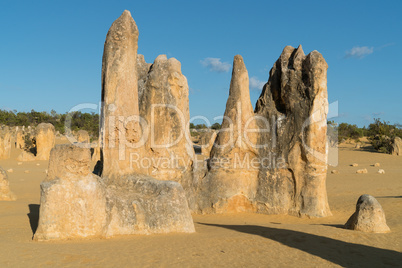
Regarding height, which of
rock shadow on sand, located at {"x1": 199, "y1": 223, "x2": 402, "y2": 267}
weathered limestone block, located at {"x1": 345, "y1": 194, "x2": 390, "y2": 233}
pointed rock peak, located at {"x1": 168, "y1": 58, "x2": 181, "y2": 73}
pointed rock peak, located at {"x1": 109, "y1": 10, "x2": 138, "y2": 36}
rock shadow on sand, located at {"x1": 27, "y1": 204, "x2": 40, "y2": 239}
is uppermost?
pointed rock peak, located at {"x1": 109, "y1": 10, "x2": 138, "y2": 36}

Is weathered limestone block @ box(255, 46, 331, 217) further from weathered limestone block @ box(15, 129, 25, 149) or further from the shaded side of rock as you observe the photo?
weathered limestone block @ box(15, 129, 25, 149)

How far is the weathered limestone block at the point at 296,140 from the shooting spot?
8.75m

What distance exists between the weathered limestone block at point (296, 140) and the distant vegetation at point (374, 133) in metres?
17.6

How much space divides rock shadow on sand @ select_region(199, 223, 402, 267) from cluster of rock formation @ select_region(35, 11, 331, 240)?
5.27ft

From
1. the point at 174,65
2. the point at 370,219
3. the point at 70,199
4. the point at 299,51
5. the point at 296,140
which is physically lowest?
the point at 370,219

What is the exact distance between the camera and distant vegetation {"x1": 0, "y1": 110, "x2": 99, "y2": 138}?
3888 centimetres

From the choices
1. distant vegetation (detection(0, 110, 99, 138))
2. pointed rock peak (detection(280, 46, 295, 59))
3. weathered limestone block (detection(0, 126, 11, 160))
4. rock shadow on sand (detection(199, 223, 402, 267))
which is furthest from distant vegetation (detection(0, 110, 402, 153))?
rock shadow on sand (detection(199, 223, 402, 267))

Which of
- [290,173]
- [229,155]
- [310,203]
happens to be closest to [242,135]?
[229,155]

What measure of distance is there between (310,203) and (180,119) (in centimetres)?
367

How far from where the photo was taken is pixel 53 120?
42.4m

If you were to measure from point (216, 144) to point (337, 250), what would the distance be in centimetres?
502

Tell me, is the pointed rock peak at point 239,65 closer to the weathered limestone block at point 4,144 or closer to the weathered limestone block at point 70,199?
the weathered limestone block at point 70,199

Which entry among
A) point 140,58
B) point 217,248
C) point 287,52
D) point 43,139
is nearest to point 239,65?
point 287,52

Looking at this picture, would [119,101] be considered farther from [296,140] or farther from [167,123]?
[296,140]
